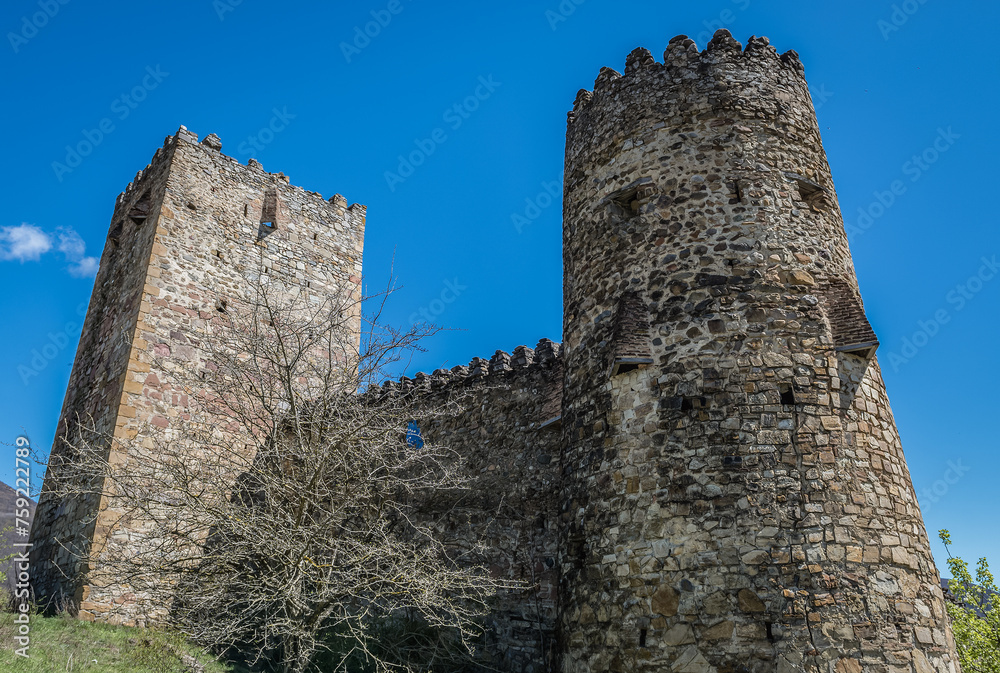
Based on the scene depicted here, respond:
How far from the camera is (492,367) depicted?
10.9m

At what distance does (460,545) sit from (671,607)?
4810 millimetres

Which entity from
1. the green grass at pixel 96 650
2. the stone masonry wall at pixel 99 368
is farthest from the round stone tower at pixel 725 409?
the stone masonry wall at pixel 99 368

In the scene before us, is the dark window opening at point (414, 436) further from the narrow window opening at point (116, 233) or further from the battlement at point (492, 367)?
the narrow window opening at point (116, 233)

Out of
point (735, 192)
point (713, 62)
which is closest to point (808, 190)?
point (735, 192)

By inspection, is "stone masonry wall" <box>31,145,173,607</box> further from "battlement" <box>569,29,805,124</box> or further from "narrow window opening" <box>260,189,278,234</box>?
"battlement" <box>569,29,805,124</box>

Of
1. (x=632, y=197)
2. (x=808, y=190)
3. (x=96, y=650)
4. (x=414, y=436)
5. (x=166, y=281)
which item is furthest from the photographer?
(x=166, y=281)

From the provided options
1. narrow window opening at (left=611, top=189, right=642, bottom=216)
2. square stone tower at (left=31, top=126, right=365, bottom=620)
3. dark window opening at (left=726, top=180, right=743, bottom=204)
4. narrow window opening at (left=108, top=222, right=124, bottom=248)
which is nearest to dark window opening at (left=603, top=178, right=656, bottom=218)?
narrow window opening at (left=611, top=189, right=642, bottom=216)

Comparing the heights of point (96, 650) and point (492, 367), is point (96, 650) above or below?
below

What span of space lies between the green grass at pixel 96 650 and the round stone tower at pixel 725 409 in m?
5.21

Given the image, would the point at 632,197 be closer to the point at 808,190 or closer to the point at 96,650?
the point at 808,190

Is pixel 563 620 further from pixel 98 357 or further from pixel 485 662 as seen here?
pixel 98 357

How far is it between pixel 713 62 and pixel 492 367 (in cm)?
531

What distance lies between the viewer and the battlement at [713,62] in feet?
25.6

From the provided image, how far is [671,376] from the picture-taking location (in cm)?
657
